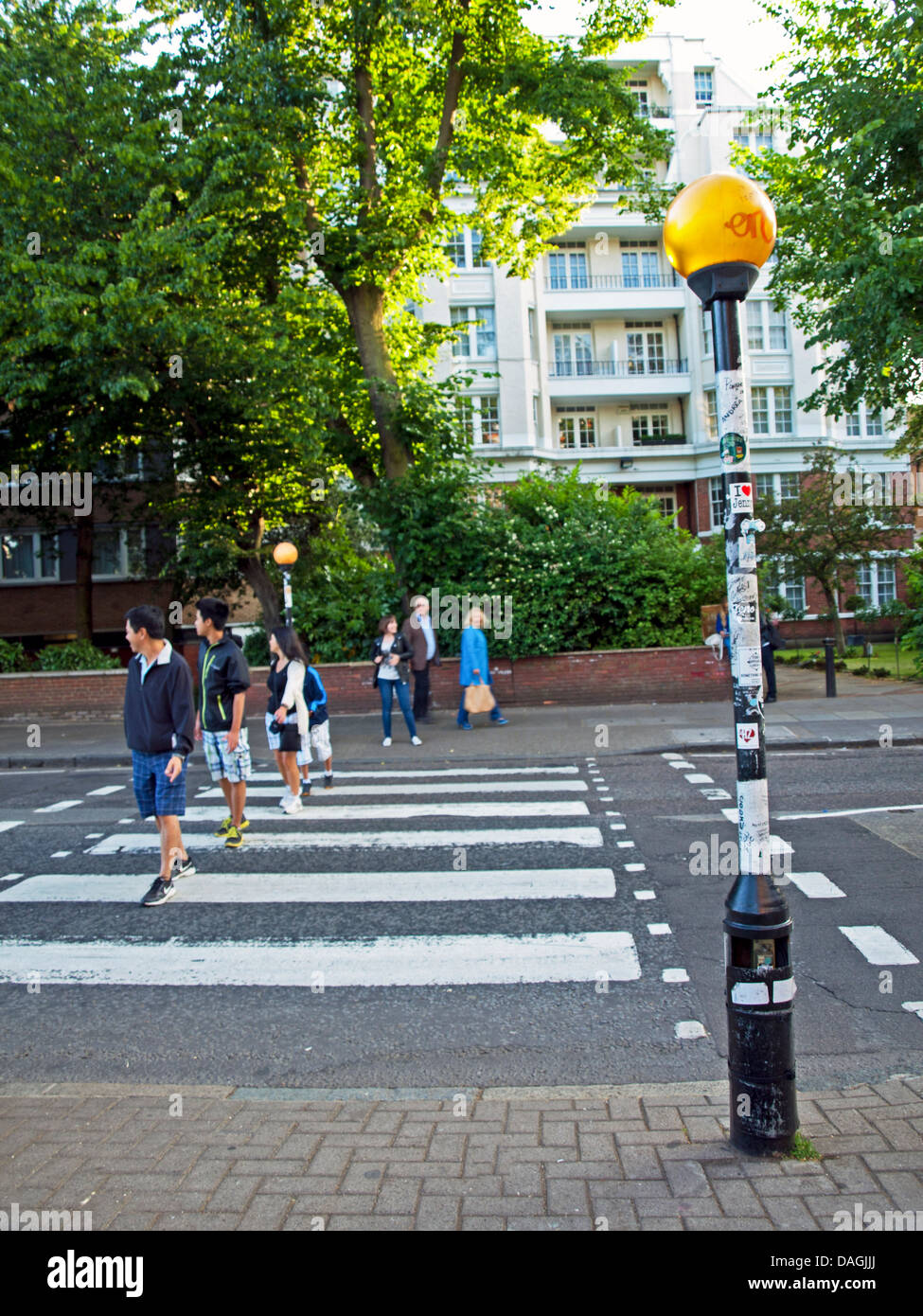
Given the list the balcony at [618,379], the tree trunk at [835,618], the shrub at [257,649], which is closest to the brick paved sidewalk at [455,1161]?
the shrub at [257,649]

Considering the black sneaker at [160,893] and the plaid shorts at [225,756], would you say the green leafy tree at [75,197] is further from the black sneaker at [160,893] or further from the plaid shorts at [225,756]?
the black sneaker at [160,893]

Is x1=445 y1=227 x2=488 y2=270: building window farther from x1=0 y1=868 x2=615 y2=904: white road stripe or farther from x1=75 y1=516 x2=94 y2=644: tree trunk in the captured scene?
x1=0 y1=868 x2=615 y2=904: white road stripe

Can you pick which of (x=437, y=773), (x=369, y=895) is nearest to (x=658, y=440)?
(x=437, y=773)

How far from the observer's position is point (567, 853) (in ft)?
26.2

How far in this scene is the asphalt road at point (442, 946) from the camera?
182 inches

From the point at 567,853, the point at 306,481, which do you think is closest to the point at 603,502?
the point at 306,481

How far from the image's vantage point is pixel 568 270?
1640 inches

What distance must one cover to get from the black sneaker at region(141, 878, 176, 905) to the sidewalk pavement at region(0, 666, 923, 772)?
6250 mm

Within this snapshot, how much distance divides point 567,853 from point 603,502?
12888 mm

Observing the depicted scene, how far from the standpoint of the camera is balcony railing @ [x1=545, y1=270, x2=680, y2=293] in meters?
41.2

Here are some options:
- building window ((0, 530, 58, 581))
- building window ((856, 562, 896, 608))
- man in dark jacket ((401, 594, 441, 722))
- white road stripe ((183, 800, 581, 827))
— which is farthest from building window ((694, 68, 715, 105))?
white road stripe ((183, 800, 581, 827))

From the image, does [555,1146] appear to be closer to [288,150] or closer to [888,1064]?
[888,1064]

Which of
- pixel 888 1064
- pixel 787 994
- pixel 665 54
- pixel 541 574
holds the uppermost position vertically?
pixel 665 54
